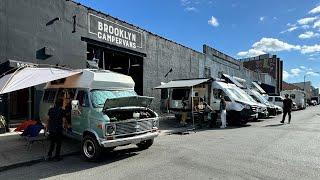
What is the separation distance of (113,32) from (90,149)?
471 inches

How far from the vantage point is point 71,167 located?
9.25 m

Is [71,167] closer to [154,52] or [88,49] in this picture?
[88,49]

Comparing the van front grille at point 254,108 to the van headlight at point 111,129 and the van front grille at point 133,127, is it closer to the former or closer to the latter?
the van front grille at point 133,127

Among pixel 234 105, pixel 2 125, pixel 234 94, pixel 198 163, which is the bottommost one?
pixel 198 163

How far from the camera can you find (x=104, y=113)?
1002cm

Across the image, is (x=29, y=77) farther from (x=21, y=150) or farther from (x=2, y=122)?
(x=2, y=122)

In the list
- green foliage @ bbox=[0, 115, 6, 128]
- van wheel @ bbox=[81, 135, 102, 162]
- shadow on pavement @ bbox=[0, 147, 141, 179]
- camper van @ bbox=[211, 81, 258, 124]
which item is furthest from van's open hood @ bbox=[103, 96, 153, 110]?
camper van @ bbox=[211, 81, 258, 124]

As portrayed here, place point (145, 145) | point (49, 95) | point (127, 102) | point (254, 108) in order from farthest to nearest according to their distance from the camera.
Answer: point (254, 108) → point (49, 95) → point (145, 145) → point (127, 102)

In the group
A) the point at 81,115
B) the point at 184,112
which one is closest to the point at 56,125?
the point at 81,115

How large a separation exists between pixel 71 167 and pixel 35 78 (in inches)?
113

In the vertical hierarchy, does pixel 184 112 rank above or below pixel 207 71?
below

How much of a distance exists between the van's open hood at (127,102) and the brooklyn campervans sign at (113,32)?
9438mm

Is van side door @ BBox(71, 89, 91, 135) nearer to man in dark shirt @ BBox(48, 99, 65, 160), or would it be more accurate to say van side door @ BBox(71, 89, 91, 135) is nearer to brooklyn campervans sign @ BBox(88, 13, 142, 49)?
man in dark shirt @ BBox(48, 99, 65, 160)

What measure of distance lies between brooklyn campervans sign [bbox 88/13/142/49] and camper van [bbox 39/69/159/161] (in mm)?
7817
